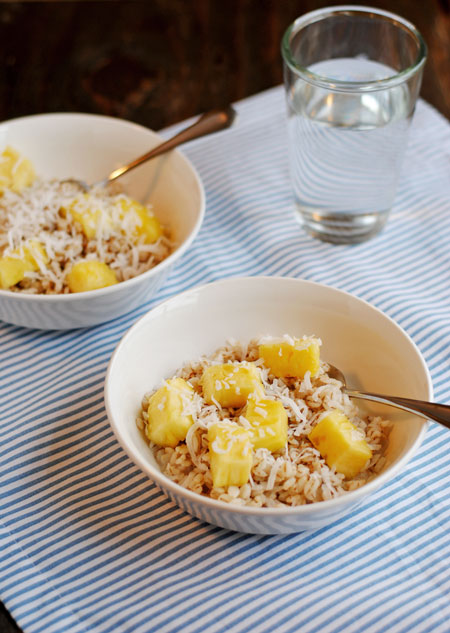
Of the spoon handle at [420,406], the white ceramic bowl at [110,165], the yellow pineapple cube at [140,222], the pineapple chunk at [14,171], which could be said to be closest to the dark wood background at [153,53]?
the white ceramic bowl at [110,165]

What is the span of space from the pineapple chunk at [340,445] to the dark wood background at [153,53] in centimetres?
115

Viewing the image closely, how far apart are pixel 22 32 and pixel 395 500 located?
1756mm

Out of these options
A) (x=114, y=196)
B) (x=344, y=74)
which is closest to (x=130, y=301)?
(x=114, y=196)

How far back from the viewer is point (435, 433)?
3.79 feet

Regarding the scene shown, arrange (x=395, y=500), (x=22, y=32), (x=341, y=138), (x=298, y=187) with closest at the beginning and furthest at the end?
(x=395, y=500)
(x=341, y=138)
(x=298, y=187)
(x=22, y=32)

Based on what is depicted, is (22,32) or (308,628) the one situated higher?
(22,32)

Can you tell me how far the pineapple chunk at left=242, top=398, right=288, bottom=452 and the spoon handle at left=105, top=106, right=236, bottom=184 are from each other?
2.33ft

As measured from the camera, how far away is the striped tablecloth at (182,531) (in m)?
0.93

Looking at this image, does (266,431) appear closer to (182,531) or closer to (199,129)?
(182,531)

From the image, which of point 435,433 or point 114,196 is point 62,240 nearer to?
point 114,196

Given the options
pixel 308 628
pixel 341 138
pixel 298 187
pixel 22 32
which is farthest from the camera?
pixel 22 32

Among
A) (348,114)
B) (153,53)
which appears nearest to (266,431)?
(348,114)

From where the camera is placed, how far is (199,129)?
1563mm

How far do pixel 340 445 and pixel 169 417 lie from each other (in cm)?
24
